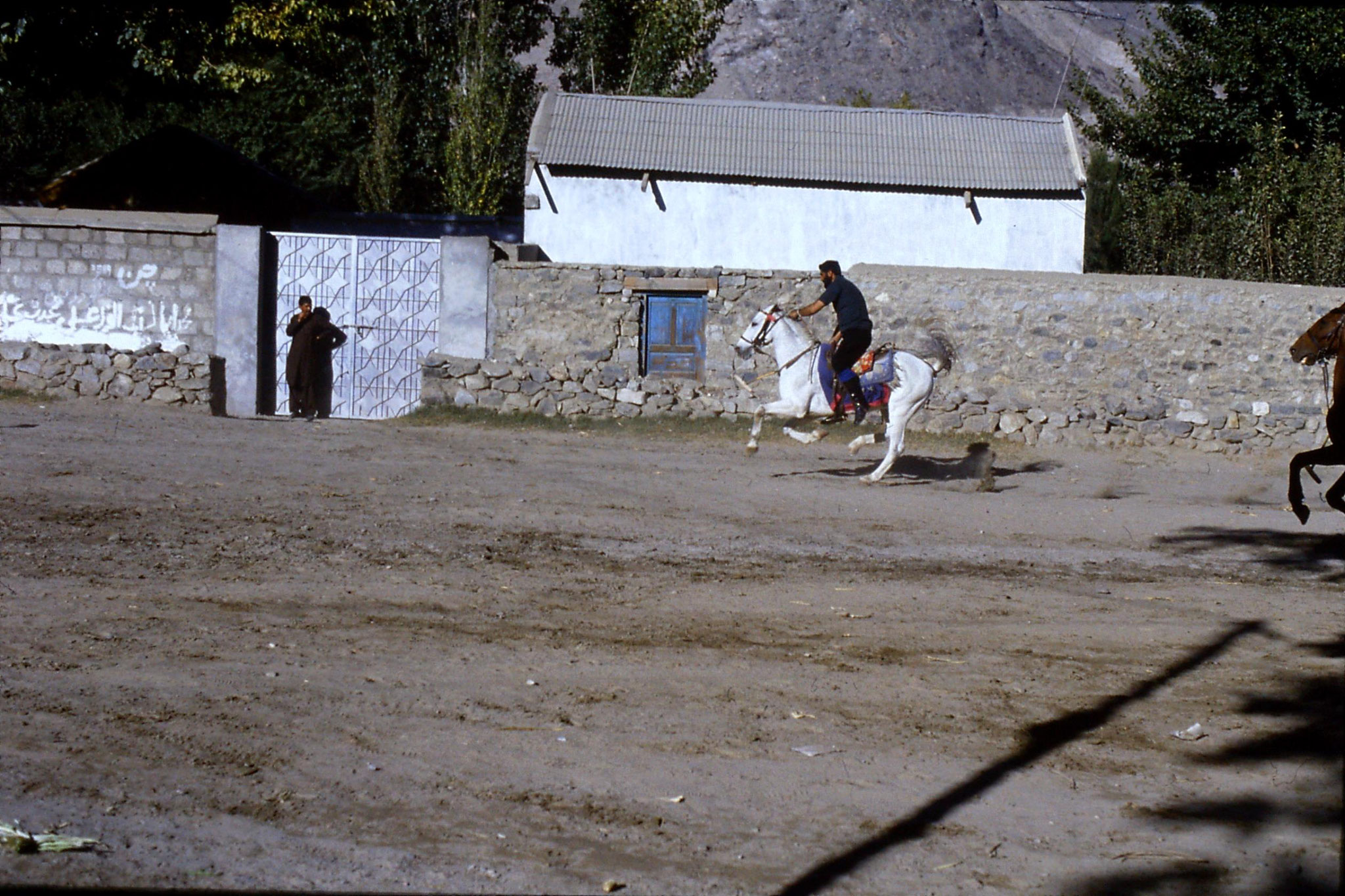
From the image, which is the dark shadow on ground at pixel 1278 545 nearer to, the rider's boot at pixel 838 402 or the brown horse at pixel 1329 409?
the brown horse at pixel 1329 409

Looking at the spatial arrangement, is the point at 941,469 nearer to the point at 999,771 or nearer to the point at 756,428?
the point at 756,428

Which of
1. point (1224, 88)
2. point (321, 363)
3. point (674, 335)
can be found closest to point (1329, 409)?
point (674, 335)

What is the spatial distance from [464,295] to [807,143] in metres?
11.3

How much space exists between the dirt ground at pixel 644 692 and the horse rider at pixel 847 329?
206 cm

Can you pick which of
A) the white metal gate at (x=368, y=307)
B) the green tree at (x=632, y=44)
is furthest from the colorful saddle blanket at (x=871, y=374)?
the green tree at (x=632, y=44)

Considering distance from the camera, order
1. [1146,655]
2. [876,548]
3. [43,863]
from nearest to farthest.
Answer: [43,863]
[1146,655]
[876,548]

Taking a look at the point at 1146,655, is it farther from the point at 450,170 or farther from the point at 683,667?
the point at 450,170

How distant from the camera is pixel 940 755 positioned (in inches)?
217

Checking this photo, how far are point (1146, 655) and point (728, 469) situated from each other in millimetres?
6770

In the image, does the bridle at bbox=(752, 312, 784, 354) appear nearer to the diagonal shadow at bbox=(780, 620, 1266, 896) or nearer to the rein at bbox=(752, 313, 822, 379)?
the rein at bbox=(752, 313, 822, 379)

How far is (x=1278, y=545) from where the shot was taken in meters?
10.6

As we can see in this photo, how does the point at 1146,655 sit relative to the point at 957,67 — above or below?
below

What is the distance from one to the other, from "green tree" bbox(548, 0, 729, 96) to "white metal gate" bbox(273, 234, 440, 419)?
2110cm

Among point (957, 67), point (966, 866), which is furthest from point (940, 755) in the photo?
point (957, 67)
